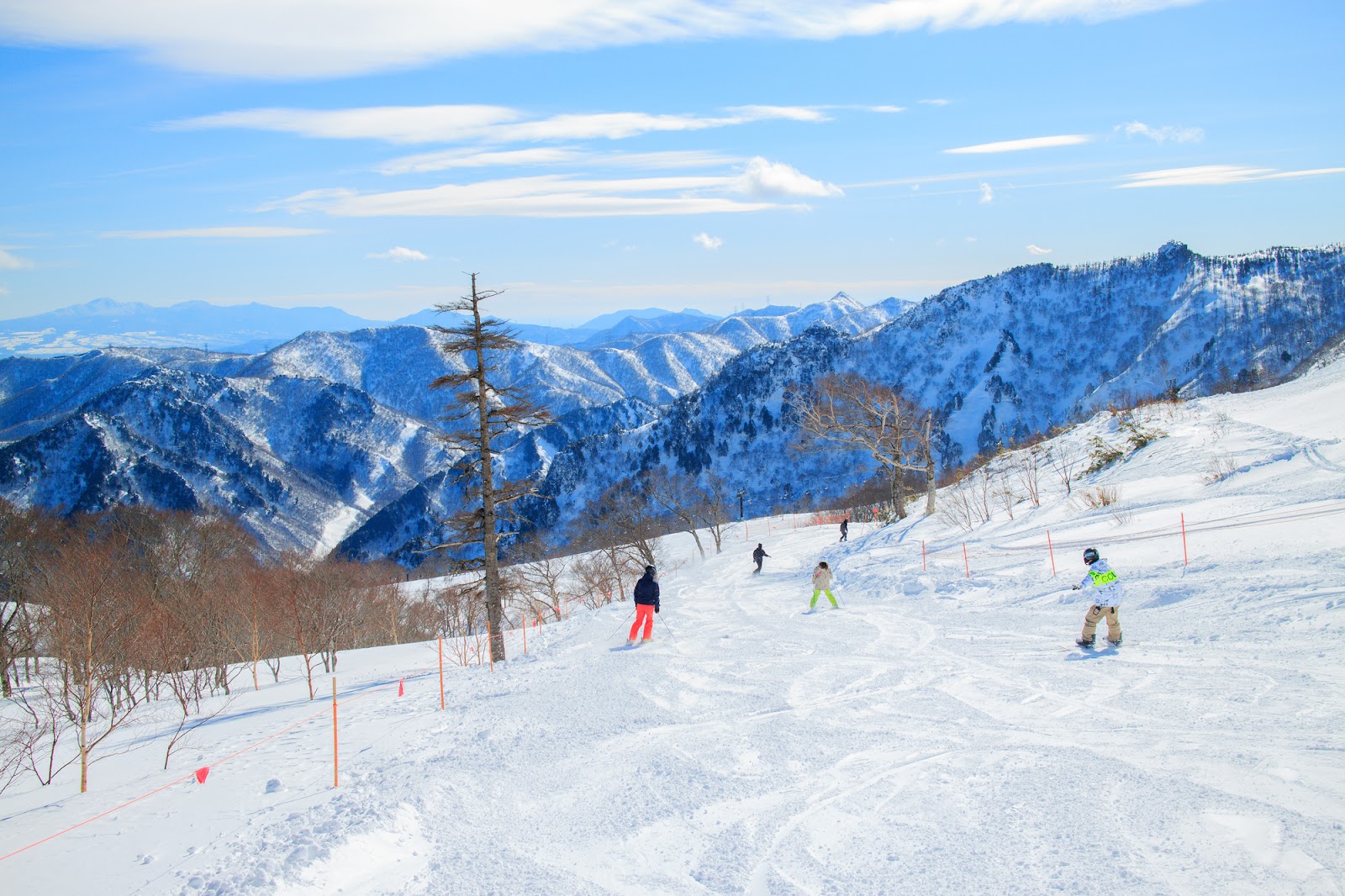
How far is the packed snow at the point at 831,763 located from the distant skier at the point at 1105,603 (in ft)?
1.22

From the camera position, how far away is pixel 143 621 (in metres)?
25.8


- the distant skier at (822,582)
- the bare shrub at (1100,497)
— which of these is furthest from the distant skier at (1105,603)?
the bare shrub at (1100,497)

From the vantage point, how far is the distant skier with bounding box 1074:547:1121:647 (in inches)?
469

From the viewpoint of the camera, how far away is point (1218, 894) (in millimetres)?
5395

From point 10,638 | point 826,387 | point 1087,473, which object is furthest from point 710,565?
point 10,638

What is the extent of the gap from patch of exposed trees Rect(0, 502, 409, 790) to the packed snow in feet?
6.97

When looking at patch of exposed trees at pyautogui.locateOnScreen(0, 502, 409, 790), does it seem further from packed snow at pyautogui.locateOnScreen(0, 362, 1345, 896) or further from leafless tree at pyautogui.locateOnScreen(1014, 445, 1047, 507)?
leafless tree at pyautogui.locateOnScreen(1014, 445, 1047, 507)

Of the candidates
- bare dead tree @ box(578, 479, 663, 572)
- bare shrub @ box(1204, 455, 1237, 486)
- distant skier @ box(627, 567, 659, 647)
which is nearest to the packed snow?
distant skier @ box(627, 567, 659, 647)

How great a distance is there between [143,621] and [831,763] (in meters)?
26.3

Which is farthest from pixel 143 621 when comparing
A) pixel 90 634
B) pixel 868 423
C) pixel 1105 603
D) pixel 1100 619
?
pixel 868 423

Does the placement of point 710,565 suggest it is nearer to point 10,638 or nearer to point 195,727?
point 195,727

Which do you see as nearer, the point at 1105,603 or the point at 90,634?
the point at 1105,603

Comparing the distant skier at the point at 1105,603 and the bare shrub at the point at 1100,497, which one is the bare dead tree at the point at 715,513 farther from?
the distant skier at the point at 1105,603

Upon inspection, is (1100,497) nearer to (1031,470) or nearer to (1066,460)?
(1031,470)
